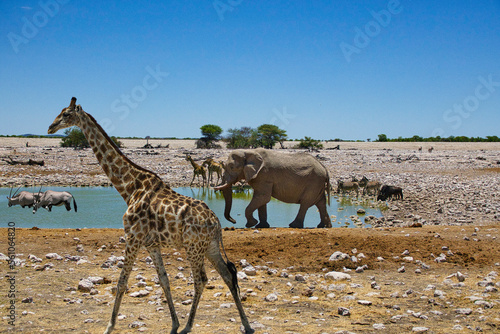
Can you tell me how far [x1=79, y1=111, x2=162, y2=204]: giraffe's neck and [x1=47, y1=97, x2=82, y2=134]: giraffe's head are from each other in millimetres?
92

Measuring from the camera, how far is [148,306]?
6.39m

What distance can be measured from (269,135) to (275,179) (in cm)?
5126

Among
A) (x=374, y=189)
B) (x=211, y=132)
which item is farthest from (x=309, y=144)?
(x=374, y=189)

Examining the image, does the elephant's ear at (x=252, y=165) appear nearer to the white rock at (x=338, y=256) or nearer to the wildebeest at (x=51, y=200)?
the white rock at (x=338, y=256)

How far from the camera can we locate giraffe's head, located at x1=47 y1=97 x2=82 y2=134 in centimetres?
635

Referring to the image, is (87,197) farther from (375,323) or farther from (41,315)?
(375,323)

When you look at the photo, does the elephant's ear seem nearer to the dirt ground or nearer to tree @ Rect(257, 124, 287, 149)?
the dirt ground

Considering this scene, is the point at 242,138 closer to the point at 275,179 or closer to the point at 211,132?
the point at 211,132

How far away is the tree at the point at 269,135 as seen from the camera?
61312mm

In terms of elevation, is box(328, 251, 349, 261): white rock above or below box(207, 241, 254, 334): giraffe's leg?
below

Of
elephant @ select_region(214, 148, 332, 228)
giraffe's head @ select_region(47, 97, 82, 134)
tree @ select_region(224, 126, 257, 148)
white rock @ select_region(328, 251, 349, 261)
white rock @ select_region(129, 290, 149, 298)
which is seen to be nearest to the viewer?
giraffe's head @ select_region(47, 97, 82, 134)

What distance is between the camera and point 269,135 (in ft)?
213

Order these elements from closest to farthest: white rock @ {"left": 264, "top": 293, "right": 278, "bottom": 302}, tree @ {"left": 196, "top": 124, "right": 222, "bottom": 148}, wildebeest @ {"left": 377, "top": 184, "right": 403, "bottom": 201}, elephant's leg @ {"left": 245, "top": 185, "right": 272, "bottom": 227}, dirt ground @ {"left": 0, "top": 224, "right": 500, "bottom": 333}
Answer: dirt ground @ {"left": 0, "top": 224, "right": 500, "bottom": 333}, white rock @ {"left": 264, "top": 293, "right": 278, "bottom": 302}, elephant's leg @ {"left": 245, "top": 185, "right": 272, "bottom": 227}, wildebeest @ {"left": 377, "top": 184, "right": 403, "bottom": 201}, tree @ {"left": 196, "top": 124, "right": 222, "bottom": 148}

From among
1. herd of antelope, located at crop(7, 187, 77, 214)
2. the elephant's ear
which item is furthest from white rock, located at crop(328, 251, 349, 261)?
herd of antelope, located at crop(7, 187, 77, 214)
